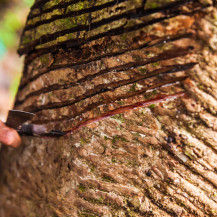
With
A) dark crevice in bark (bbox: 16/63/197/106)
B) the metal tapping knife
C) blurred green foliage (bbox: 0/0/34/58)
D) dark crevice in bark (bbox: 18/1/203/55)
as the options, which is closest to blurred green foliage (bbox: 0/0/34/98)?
blurred green foliage (bbox: 0/0/34/58)

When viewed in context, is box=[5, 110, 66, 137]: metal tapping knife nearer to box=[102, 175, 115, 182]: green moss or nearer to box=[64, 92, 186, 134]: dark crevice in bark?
box=[64, 92, 186, 134]: dark crevice in bark

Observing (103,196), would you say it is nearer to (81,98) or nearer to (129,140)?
(129,140)

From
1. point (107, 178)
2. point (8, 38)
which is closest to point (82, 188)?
point (107, 178)

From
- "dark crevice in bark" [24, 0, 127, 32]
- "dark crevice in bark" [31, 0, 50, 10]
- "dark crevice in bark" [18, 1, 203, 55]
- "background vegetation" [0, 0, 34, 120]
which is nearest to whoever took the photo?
"dark crevice in bark" [18, 1, 203, 55]

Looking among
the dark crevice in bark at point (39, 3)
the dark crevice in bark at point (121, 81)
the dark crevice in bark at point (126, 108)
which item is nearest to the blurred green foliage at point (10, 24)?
the dark crevice in bark at point (39, 3)

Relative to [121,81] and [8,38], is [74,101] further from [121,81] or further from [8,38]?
[8,38]
